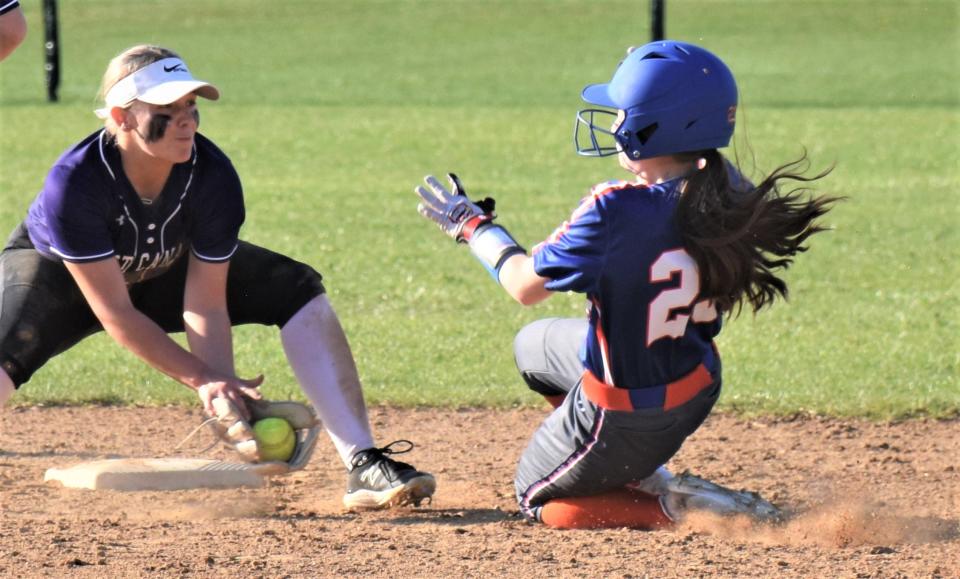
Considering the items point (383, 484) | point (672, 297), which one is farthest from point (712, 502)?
point (383, 484)

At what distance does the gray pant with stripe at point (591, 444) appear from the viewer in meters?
4.45

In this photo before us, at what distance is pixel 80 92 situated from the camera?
65.5ft

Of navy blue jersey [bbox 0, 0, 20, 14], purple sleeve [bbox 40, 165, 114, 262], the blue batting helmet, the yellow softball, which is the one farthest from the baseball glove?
navy blue jersey [bbox 0, 0, 20, 14]

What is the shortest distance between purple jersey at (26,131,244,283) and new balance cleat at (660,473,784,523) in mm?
1685

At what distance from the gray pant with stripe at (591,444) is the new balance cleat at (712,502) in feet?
0.38

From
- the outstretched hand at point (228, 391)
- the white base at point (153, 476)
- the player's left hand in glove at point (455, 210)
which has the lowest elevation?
the white base at point (153, 476)

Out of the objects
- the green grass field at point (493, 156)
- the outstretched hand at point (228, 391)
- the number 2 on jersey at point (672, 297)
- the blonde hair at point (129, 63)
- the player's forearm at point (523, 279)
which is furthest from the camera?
the green grass field at point (493, 156)

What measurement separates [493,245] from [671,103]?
70 cm

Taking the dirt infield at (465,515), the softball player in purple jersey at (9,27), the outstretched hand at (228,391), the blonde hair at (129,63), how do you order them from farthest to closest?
1. the softball player in purple jersey at (9,27)
2. the blonde hair at (129,63)
3. the outstretched hand at (228,391)
4. the dirt infield at (465,515)

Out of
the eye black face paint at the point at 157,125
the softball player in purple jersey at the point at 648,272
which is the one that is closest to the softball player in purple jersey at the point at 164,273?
the eye black face paint at the point at 157,125

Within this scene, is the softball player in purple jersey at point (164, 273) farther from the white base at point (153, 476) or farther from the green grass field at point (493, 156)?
the green grass field at point (493, 156)

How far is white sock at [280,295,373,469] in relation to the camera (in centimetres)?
494

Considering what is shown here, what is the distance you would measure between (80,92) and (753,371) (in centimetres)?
1503

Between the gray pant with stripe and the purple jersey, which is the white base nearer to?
the purple jersey
